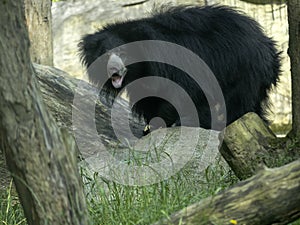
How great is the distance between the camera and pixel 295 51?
13.2 feet

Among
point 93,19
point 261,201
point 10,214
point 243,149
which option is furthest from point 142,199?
point 93,19

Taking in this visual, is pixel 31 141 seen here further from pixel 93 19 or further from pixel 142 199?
pixel 93 19

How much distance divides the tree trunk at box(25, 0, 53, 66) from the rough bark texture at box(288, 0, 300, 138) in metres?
2.91

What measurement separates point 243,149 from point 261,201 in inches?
43.6

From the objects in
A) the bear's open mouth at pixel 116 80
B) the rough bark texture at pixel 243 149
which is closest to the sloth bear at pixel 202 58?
the bear's open mouth at pixel 116 80

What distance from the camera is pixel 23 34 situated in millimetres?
2705

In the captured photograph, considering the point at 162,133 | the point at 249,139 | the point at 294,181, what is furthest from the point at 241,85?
the point at 294,181

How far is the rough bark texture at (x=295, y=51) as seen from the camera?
3.98 metres

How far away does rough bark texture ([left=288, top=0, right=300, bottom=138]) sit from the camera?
3.98m

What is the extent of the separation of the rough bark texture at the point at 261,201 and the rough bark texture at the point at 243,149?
1016mm

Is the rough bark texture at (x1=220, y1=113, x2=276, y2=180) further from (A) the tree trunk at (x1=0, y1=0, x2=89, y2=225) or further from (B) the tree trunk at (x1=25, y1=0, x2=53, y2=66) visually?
(B) the tree trunk at (x1=25, y1=0, x2=53, y2=66)

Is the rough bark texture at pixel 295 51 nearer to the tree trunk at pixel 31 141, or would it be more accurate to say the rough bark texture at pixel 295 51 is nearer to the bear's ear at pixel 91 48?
the tree trunk at pixel 31 141

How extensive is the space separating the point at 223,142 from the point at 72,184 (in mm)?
1351

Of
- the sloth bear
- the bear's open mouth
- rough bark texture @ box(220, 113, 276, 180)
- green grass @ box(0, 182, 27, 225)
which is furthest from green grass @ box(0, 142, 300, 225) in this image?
the bear's open mouth
